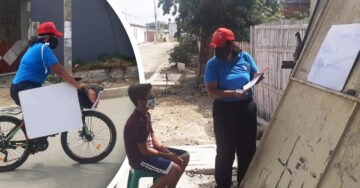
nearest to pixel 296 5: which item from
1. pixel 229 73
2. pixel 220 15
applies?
pixel 220 15

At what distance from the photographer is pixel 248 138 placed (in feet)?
10.8

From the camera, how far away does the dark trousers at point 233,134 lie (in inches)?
125

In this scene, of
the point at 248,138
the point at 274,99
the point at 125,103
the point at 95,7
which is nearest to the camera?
the point at 95,7

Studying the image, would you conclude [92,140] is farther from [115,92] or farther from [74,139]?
[115,92]

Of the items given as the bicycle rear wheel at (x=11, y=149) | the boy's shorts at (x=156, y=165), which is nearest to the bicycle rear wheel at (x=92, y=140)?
the bicycle rear wheel at (x=11, y=149)

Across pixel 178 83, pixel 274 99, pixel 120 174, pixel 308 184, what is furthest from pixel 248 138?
pixel 178 83

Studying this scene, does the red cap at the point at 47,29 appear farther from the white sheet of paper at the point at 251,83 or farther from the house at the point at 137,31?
the white sheet of paper at the point at 251,83

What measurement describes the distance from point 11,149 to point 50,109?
276 millimetres

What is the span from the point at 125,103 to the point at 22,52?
45cm

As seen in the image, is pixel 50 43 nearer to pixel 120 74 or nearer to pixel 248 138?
pixel 120 74

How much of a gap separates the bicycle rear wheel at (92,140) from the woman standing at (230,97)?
1.64 metres

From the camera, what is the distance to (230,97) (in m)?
3.13

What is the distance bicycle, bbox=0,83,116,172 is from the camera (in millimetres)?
1268

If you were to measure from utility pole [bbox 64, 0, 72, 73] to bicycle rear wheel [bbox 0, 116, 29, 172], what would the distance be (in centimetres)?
28
